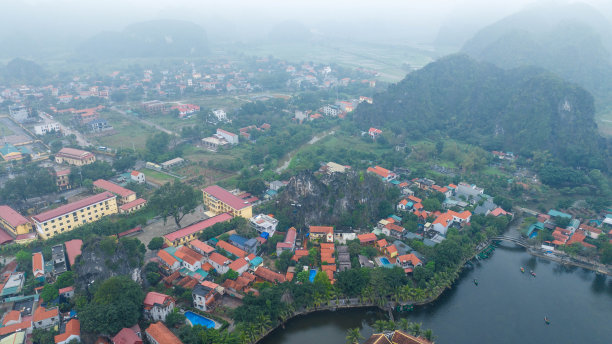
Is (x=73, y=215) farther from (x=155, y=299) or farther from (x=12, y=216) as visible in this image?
(x=155, y=299)

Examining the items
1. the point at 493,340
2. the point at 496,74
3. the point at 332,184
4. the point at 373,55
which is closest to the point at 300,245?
the point at 332,184

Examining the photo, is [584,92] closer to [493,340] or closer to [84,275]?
[493,340]

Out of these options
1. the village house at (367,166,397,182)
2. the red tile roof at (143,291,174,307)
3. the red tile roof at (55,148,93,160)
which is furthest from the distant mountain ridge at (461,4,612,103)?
the red tile roof at (143,291,174,307)

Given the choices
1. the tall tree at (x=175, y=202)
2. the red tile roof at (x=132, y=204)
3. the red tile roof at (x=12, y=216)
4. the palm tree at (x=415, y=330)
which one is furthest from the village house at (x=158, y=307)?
the red tile roof at (x=12, y=216)

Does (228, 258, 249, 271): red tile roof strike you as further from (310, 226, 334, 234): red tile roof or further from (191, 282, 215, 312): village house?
(310, 226, 334, 234): red tile roof

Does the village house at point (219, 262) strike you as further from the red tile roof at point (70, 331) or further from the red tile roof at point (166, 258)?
the red tile roof at point (70, 331)
